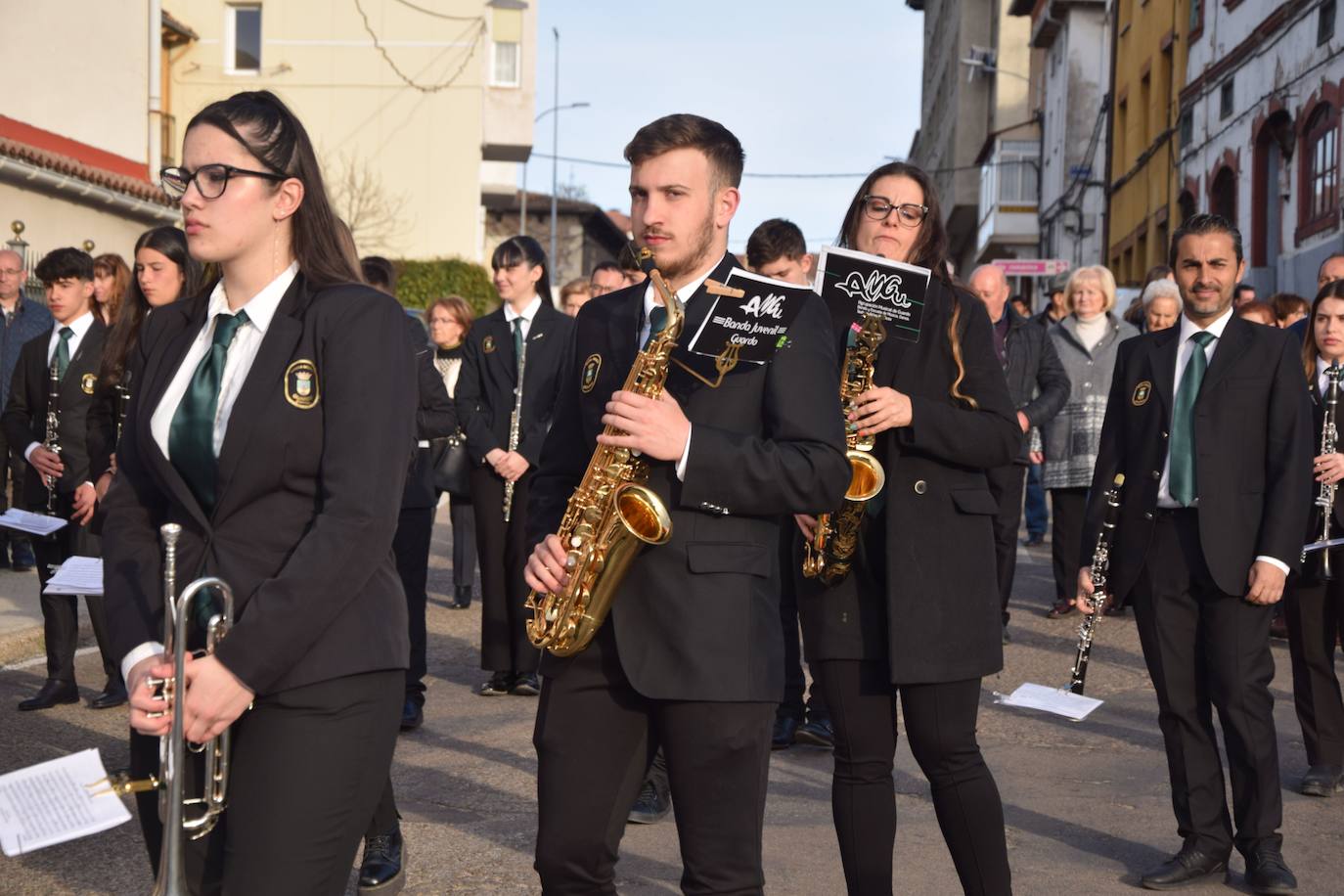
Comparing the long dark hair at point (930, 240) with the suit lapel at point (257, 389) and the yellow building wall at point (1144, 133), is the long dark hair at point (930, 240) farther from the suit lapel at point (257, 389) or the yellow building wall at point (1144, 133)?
the yellow building wall at point (1144, 133)

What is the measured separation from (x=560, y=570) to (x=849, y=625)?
1.17 metres

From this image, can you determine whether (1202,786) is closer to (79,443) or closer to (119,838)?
(119,838)

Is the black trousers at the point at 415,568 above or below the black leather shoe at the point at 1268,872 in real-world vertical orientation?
above

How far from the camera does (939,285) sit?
449 cm

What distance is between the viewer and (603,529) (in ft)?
11.5

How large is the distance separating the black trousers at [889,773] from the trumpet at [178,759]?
6.38 ft

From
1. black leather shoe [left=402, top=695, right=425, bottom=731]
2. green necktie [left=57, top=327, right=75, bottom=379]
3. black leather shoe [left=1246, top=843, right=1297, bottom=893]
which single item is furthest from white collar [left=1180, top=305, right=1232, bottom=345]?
green necktie [left=57, top=327, right=75, bottom=379]

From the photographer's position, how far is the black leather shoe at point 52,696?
312 inches

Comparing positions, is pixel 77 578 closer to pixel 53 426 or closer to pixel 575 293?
pixel 53 426

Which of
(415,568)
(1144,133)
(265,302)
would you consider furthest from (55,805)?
(1144,133)

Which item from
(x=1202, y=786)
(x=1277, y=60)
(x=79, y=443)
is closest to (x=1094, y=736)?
(x=1202, y=786)

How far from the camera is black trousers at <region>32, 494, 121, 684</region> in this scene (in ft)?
26.5

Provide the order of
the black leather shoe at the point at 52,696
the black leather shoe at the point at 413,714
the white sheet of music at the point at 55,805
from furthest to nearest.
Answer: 1. the black leather shoe at the point at 52,696
2. the black leather shoe at the point at 413,714
3. the white sheet of music at the point at 55,805

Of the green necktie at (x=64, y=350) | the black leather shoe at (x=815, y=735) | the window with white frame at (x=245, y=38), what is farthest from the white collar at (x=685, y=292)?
the window with white frame at (x=245, y=38)
